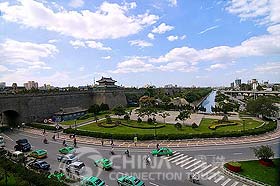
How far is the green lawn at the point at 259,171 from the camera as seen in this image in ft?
62.6

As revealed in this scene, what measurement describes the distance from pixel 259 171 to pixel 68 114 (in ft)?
128

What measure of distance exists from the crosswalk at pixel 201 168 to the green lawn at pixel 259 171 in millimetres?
1731

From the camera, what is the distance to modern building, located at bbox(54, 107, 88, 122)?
161 feet

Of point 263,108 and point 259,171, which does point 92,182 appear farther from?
point 263,108

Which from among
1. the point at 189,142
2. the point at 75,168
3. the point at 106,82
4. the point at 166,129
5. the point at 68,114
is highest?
the point at 106,82

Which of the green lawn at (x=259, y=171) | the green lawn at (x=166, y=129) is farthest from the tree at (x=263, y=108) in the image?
the green lawn at (x=259, y=171)

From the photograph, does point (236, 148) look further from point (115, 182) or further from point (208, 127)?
point (115, 182)

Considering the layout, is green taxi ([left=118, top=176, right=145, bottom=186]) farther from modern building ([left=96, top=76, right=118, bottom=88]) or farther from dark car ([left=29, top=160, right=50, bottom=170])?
modern building ([left=96, top=76, right=118, bottom=88])

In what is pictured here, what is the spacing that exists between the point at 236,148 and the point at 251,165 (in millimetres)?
5487

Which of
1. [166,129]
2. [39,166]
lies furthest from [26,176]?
[166,129]

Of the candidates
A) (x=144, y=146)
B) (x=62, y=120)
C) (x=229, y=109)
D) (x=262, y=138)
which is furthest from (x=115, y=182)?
(x=229, y=109)

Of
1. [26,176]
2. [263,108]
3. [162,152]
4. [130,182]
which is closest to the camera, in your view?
[26,176]

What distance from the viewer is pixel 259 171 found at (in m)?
20.7

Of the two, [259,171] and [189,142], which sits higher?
[189,142]
